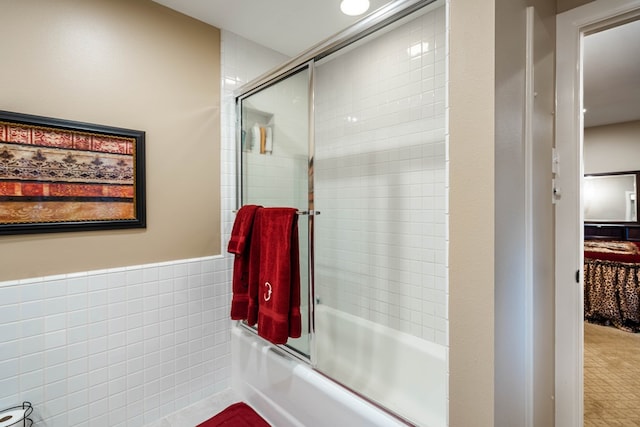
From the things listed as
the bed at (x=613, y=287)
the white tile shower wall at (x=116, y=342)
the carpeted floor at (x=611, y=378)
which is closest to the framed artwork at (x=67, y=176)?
the white tile shower wall at (x=116, y=342)

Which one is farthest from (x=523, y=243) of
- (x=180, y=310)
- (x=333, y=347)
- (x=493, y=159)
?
(x=180, y=310)

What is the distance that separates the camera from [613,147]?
4.52 m

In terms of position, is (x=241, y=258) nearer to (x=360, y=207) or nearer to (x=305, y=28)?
(x=360, y=207)

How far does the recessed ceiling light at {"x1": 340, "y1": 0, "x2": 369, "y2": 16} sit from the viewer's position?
1650 millimetres

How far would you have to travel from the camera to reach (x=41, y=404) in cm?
137

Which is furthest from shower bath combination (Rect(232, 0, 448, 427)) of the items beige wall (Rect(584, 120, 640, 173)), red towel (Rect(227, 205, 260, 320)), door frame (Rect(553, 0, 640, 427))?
beige wall (Rect(584, 120, 640, 173))

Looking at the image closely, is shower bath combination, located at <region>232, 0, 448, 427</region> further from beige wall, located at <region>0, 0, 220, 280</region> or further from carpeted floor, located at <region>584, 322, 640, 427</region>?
carpeted floor, located at <region>584, 322, 640, 427</region>

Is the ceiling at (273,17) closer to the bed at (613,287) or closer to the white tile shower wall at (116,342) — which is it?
the white tile shower wall at (116,342)

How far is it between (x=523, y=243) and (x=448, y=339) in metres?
0.41

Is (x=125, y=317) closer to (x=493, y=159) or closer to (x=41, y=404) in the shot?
(x=41, y=404)

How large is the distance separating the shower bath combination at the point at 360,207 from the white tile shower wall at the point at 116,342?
0.96 feet

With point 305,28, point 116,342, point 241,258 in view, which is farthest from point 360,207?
point 116,342

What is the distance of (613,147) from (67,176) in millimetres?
6557

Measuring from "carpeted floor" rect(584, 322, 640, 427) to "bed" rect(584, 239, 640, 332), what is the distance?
158 millimetres
